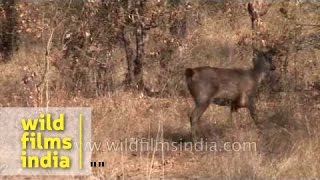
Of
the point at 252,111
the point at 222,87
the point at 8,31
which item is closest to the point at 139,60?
the point at 222,87

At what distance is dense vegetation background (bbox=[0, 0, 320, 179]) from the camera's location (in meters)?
7.41

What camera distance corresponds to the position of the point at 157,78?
1122cm

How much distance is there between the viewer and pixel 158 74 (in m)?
11.3

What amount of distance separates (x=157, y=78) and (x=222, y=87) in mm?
2646

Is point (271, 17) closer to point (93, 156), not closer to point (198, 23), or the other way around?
point (198, 23)

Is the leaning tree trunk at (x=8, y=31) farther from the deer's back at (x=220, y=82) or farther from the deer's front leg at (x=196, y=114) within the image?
the deer's front leg at (x=196, y=114)

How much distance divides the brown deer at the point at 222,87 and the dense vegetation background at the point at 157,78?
0.95ft

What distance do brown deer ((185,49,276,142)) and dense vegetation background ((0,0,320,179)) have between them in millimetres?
291

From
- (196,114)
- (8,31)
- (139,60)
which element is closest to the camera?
(196,114)

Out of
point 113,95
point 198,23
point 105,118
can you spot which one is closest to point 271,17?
point 198,23

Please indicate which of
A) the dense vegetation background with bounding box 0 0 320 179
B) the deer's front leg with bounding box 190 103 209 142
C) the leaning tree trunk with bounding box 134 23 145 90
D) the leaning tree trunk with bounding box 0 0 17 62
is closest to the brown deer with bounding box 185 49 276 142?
the deer's front leg with bounding box 190 103 209 142

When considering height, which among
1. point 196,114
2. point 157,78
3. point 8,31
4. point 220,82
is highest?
point 8,31

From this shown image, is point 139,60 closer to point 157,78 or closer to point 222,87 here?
point 157,78

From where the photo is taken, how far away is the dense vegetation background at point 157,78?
24.3 feet
